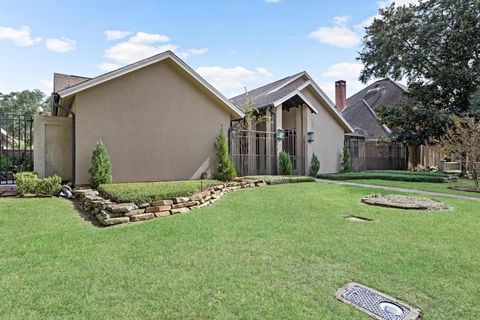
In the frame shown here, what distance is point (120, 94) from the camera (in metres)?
11.1

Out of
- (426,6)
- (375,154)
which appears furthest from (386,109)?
(426,6)

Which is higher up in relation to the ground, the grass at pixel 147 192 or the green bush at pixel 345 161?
the green bush at pixel 345 161

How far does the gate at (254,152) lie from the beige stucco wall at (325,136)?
2856 millimetres

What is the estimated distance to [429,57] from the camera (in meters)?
20.8

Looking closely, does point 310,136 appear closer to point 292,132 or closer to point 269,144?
point 292,132

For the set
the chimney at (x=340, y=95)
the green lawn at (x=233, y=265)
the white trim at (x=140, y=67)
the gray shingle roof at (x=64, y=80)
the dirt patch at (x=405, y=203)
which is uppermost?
the chimney at (x=340, y=95)

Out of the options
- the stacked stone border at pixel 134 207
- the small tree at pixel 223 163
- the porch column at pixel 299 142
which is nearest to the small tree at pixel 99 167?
the stacked stone border at pixel 134 207

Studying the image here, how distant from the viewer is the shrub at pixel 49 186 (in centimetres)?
929

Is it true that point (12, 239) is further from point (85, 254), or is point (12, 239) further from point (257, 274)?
point (257, 274)

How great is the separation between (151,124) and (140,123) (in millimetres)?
419

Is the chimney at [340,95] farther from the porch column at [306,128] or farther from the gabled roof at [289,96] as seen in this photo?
the porch column at [306,128]

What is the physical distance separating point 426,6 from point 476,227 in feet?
66.1

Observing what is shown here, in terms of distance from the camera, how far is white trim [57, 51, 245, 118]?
32.6 ft

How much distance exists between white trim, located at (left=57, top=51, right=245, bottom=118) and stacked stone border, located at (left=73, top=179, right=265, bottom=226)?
342 cm
